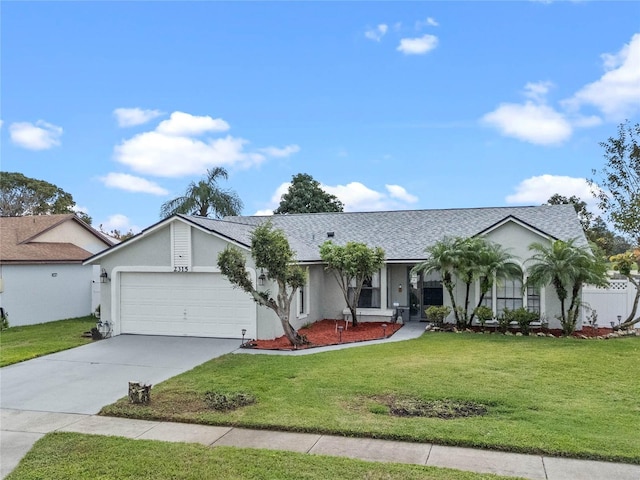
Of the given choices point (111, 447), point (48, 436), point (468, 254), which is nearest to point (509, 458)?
point (111, 447)

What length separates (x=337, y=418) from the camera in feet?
24.6

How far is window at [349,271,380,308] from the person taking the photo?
62.6 ft

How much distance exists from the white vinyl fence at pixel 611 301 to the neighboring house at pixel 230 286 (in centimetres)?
203

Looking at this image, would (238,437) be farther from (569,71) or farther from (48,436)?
(569,71)

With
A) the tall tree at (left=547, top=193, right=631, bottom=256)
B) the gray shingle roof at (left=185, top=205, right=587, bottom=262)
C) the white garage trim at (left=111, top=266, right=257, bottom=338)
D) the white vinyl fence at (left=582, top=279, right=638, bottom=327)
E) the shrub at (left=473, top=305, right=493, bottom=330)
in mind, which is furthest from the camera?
the tall tree at (left=547, top=193, right=631, bottom=256)

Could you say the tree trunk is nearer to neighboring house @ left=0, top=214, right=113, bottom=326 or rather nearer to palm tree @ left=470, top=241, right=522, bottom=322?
palm tree @ left=470, top=241, right=522, bottom=322

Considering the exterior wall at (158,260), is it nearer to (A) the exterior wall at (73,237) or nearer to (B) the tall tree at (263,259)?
(B) the tall tree at (263,259)

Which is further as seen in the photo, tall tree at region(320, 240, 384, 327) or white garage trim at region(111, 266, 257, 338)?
tall tree at region(320, 240, 384, 327)

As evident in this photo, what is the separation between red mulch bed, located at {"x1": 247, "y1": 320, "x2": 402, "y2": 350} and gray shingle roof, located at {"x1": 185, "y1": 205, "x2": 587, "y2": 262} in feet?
8.36

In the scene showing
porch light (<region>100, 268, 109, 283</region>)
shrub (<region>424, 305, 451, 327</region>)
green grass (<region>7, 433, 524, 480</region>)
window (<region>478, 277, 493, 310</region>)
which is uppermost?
porch light (<region>100, 268, 109, 283</region>)

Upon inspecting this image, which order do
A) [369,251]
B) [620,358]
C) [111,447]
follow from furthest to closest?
[369,251]
[620,358]
[111,447]

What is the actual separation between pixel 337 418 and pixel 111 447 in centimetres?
329

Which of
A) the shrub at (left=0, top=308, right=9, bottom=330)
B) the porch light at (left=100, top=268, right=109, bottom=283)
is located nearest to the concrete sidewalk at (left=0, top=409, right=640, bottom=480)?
the porch light at (left=100, top=268, right=109, bottom=283)

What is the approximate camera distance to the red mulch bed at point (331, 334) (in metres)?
14.3
